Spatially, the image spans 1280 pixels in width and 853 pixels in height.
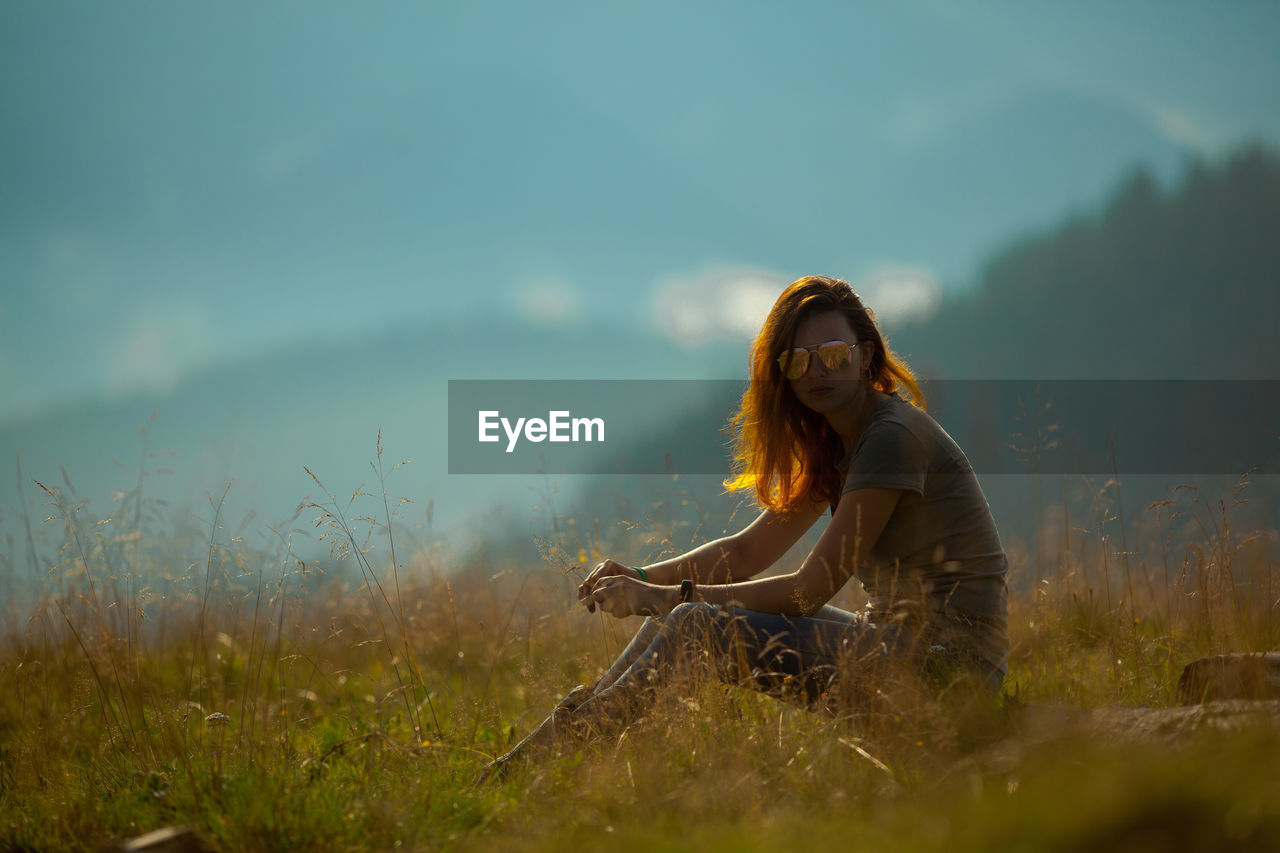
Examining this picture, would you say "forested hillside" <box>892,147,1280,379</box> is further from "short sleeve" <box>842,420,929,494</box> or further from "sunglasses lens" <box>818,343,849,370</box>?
"short sleeve" <box>842,420,929,494</box>

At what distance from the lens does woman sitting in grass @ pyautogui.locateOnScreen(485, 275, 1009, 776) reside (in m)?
3.18

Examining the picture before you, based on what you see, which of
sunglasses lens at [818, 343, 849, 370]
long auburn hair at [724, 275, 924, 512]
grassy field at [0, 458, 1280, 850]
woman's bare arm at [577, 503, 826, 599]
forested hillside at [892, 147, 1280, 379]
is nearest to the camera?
grassy field at [0, 458, 1280, 850]

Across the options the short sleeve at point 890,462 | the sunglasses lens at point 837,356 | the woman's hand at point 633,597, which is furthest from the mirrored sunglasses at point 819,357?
the woman's hand at point 633,597

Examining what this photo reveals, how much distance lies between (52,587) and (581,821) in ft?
10.2

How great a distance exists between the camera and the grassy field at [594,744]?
2072mm

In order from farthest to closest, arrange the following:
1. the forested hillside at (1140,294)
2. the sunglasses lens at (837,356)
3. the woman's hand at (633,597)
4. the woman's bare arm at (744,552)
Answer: the forested hillside at (1140,294), the woman's bare arm at (744,552), the sunglasses lens at (837,356), the woman's hand at (633,597)

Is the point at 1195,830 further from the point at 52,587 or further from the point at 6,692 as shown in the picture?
the point at 6,692

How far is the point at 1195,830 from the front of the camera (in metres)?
1.83

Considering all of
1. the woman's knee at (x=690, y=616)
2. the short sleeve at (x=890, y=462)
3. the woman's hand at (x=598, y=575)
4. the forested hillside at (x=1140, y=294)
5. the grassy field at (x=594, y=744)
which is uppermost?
the forested hillside at (x=1140, y=294)

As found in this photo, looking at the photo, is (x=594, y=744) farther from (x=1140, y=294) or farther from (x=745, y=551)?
(x=1140, y=294)

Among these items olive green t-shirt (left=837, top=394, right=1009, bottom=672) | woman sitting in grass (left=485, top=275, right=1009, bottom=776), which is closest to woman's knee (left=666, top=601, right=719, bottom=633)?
woman sitting in grass (left=485, top=275, right=1009, bottom=776)

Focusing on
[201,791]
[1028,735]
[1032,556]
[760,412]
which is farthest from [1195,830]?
[1032,556]

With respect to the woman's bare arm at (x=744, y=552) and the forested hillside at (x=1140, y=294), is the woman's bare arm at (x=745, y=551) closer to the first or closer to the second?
the woman's bare arm at (x=744, y=552)

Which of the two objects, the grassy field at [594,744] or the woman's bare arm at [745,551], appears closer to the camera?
the grassy field at [594,744]
